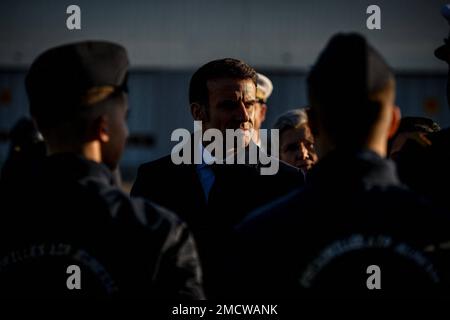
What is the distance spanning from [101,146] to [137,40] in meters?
23.9

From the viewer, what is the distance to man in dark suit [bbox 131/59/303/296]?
3590 millimetres

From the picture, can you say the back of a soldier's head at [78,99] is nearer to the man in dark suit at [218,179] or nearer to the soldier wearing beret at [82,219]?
the soldier wearing beret at [82,219]

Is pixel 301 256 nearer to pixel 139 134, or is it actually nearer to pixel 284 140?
pixel 284 140

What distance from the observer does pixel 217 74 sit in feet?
13.5

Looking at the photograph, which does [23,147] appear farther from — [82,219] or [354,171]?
[354,171]

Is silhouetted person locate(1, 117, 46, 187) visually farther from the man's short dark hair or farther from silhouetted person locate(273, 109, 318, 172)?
silhouetted person locate(273, 109, 318, 172)

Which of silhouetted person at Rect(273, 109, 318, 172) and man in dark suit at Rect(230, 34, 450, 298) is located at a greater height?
silhouetted person at Rect(273, 109, 318, 172)

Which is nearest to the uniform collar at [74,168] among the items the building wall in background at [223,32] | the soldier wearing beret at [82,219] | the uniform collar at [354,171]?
the soldier wearing beret at [82,219]

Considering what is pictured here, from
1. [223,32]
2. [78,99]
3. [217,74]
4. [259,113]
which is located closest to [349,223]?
[78,99]

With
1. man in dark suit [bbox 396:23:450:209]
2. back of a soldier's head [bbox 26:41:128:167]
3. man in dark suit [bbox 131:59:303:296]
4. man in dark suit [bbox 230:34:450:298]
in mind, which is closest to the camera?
man in dark suit [bbox 230:34:450:298]

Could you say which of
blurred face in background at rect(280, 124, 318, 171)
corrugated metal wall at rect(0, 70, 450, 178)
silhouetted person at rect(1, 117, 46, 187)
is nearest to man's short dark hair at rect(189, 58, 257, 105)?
blurred face in background at rect(280, 124, 318, 171)

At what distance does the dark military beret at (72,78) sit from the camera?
2.39 metres

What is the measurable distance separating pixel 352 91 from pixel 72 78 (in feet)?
3.00

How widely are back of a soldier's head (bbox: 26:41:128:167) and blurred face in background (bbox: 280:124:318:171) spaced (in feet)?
8.60
